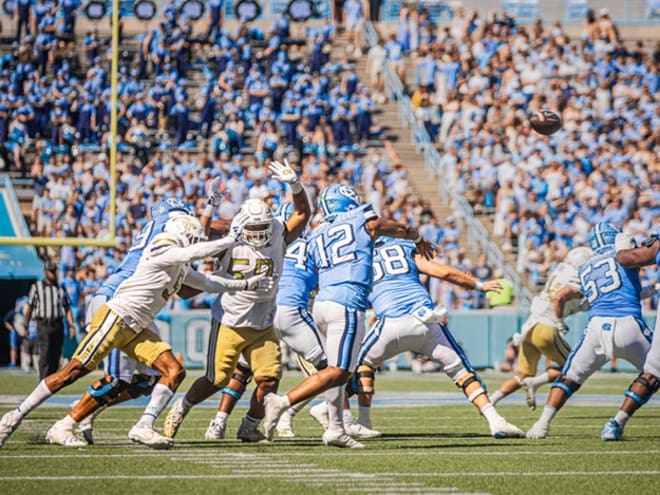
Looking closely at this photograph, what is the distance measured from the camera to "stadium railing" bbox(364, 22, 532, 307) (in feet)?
74.2

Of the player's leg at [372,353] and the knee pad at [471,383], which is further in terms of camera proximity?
the player's leg at [372,353]

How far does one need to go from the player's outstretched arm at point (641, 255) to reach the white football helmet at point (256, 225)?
261 centimetres

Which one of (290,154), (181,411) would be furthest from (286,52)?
(181,411)

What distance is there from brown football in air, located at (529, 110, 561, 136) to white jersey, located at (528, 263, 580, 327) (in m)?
1.58

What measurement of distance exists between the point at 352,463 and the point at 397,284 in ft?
8.36

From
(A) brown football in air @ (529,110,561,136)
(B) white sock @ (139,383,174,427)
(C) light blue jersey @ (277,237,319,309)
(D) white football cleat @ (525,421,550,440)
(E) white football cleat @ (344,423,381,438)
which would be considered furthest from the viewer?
(A) brown football in air @ (529,110,561,136)

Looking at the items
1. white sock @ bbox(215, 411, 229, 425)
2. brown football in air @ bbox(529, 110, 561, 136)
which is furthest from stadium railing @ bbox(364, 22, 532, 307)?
white sock @ bbox(215, 411, 229, 425)

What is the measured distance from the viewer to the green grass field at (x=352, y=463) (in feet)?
21.8

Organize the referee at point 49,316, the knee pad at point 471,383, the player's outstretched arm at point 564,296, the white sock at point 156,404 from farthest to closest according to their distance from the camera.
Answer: the referee at point 49,316, the player's outstretched arm at point 564,296, the knee pad at point 471,383, the white sock at point 156,404

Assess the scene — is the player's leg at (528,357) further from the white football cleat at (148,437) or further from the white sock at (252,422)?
the white football cleat at (148,437)

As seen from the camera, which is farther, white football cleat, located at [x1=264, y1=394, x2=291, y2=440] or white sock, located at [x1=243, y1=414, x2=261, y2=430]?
white sock, located at [x1=243, y1=414, x2=261, y2=430]

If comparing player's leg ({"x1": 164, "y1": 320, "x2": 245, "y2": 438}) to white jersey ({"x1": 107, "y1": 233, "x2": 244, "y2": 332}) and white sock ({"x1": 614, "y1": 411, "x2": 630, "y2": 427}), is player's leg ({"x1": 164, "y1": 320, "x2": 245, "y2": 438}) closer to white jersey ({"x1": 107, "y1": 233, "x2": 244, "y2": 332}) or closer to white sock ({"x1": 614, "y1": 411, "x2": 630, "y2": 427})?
white jersey ({"x1": 107, "y1": 233, "x2": 244, "y2": 332})

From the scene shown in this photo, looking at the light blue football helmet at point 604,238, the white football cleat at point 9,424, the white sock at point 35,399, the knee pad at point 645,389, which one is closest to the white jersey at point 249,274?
the white sock at point 35,399

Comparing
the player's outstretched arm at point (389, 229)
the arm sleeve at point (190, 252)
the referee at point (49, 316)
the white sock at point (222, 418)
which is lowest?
the referee at point (49, 316)
